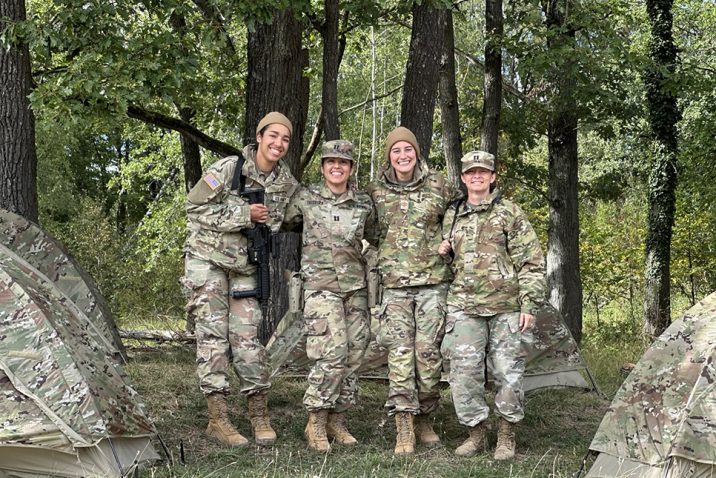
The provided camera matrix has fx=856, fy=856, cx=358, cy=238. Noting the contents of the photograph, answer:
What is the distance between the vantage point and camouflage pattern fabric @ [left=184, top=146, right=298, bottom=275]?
230 inches

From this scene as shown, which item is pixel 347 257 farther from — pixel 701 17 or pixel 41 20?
pixel 701 17

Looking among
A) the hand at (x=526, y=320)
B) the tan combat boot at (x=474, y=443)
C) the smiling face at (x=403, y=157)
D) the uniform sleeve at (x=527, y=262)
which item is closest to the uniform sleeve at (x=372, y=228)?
the smiling face at (x=403, y=157)

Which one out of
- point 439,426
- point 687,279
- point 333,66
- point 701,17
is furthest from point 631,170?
point 439,426

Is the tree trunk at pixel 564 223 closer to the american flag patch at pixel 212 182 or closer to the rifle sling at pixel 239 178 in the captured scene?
the rifle sling at pixel 239 178

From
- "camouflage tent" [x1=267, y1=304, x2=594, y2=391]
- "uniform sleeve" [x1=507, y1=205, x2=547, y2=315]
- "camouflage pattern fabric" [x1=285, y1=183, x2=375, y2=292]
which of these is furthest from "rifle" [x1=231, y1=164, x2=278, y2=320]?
"camouflage tent" [x1=267, y1=304, x2=594, y2=391]

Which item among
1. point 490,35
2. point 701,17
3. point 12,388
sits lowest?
point 12,388

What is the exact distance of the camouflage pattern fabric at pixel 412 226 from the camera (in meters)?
5.79

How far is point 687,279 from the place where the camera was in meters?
16.9

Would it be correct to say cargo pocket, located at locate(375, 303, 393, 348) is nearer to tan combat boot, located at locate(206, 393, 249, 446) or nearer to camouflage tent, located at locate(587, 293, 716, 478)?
tan combat boot, located at locate(206, 393, 249, 446)

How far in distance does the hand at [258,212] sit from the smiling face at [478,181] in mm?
1393

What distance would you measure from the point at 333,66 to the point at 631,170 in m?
15.2

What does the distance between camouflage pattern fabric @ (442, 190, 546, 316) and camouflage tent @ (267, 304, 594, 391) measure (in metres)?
2.15

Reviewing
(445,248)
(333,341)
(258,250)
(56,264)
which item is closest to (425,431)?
(333,341)

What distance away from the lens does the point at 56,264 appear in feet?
22.8
